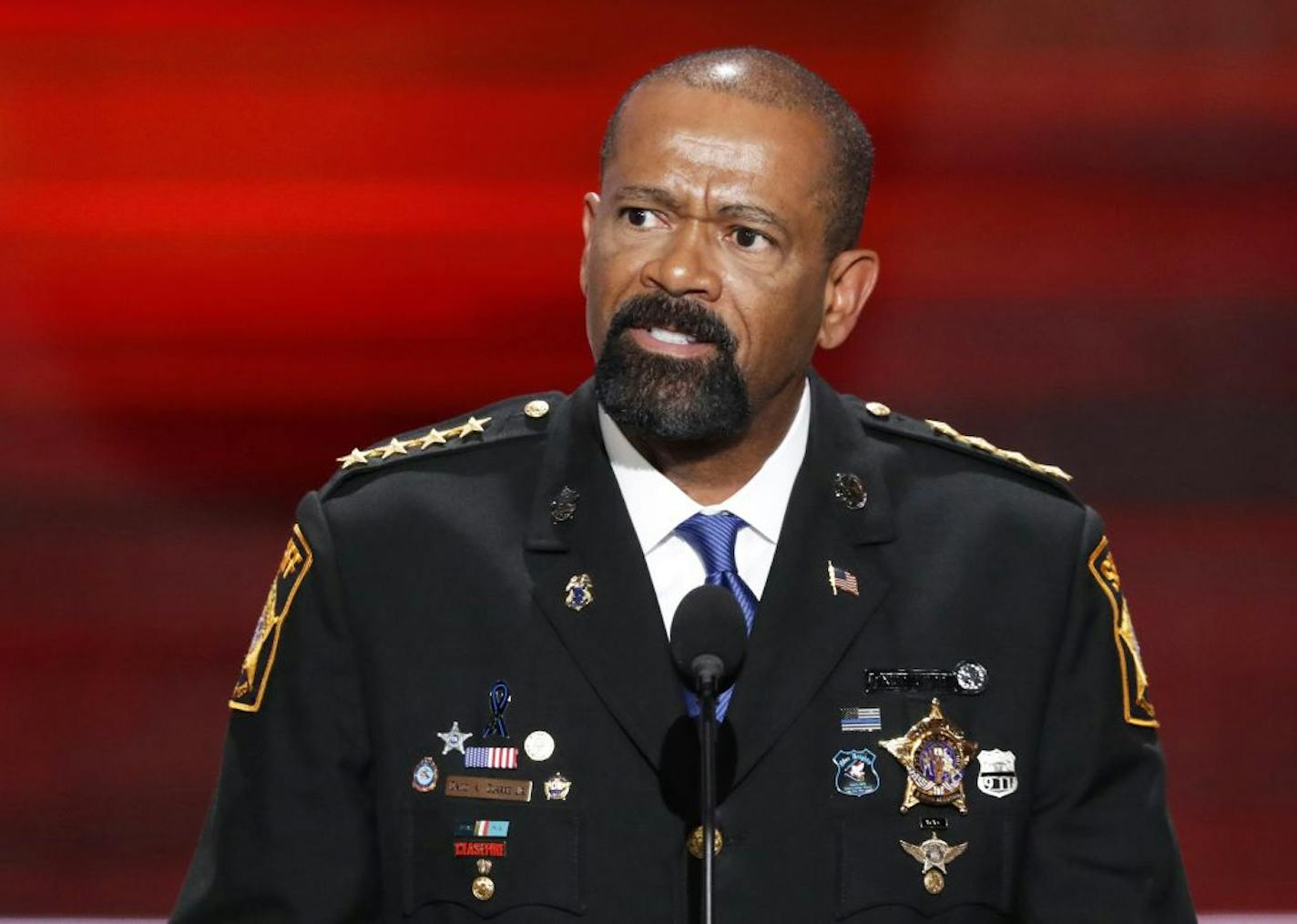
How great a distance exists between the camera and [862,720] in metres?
2.17

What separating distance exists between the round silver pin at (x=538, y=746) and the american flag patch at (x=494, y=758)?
0.6 inches

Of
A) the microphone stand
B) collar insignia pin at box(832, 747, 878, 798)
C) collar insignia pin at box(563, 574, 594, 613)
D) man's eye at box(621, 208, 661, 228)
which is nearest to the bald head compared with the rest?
man's eye at box(621, 208, 661, 228)

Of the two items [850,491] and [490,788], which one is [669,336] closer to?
[850,491]

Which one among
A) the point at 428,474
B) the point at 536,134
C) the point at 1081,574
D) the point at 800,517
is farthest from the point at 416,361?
the point at 1081,574

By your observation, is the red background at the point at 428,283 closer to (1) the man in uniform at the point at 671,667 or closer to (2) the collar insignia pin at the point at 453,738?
(1) the man in uniform at the point at 671,667

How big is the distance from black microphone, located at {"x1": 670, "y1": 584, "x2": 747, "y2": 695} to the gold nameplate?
532mm

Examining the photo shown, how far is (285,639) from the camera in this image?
2.14 meters

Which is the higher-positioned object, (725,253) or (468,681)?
(725,253)

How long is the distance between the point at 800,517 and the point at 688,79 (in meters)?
0.52

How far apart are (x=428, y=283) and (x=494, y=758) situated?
126cm

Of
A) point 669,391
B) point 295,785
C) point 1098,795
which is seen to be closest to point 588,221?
point 669,391

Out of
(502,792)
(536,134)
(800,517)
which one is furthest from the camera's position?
(536,134)

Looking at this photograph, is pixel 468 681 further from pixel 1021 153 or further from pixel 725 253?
pixel 1021 153

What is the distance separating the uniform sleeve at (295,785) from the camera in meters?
2.06
